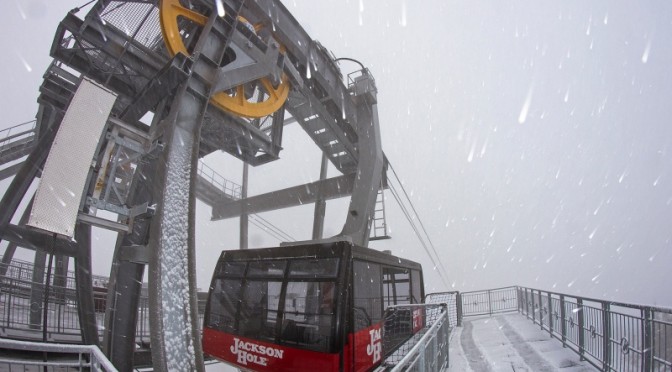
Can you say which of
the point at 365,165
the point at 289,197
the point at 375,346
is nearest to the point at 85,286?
the point at 375,346

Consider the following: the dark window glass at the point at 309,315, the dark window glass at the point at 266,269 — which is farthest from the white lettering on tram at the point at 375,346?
the dark window glass at the point at 266,269

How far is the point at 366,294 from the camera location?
6.11 meters

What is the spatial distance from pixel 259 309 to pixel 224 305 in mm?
991

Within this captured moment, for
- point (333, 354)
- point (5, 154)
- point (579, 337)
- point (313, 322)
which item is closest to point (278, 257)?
point (313, 322)

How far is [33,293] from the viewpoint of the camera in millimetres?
9031

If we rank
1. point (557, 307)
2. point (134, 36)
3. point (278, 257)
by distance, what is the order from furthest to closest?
point (557, 307) < point (134, 36) < point (278, 257)

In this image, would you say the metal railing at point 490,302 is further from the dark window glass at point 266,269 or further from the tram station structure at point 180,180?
the dark window glass at point 266,269

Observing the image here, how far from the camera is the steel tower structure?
159 inches

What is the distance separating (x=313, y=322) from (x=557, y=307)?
20.3 feet

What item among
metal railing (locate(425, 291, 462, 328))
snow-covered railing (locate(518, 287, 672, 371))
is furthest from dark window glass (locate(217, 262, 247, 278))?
metal railing (locate(425, 291, 462, 328))

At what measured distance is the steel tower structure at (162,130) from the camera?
13.2 ft

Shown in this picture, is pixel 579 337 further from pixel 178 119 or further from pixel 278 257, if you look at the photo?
pixel 178 119

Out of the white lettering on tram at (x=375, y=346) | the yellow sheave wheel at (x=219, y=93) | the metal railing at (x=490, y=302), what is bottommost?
the metal railing at (x=490, y=302)

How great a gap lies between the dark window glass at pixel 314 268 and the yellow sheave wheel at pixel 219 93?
300cm
